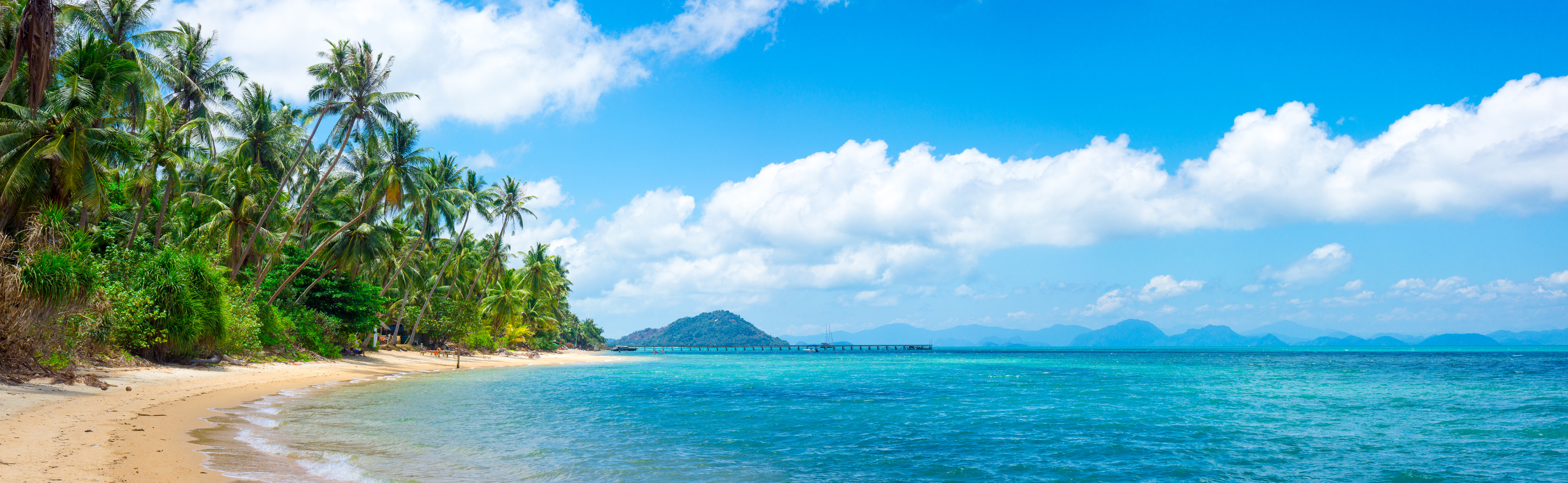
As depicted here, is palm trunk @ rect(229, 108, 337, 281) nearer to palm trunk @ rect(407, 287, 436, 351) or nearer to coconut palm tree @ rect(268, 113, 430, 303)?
coconut palm tree @ rect(268, 113, 430, 303)

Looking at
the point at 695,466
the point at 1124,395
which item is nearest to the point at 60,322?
the point at 695,466

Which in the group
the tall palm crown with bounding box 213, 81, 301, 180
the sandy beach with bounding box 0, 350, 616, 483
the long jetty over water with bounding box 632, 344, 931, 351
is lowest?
the long jetty over water with bounding box 632, 344, 931, 351

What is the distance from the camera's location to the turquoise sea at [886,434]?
10664 millimetres

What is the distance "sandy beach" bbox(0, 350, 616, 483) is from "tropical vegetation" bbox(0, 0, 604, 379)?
132 centimetres

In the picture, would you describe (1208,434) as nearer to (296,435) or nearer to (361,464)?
(361,464)

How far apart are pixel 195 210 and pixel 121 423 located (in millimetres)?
25562

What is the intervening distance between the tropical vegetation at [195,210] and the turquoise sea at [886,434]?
431 cm

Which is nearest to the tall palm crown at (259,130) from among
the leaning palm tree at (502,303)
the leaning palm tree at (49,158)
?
the leaning palm tree at (49,158)

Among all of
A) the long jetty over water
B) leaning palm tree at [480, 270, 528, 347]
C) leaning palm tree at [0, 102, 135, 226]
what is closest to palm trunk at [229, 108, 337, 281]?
leaning palm tree at [0, 102, 135, 226]

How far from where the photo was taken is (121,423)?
1059cm

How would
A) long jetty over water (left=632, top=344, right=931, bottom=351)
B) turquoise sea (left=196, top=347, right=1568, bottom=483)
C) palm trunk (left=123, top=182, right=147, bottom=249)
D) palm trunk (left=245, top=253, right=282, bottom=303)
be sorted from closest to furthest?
turquoise sea (left=196, top=347, right=1568, bottom=483) → palm trunk (left=123, top=182, right=147, bottom=249) → palm trunk (left=245, top=253, right=282, bottom=303) → long jetty over water (left=632, top=344, right=931, bottom=351)

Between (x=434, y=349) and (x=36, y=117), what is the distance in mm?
43912

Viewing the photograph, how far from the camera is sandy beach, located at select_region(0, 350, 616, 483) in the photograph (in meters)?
7.38

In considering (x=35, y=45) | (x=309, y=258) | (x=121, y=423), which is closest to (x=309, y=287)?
(x=309, y=258)
